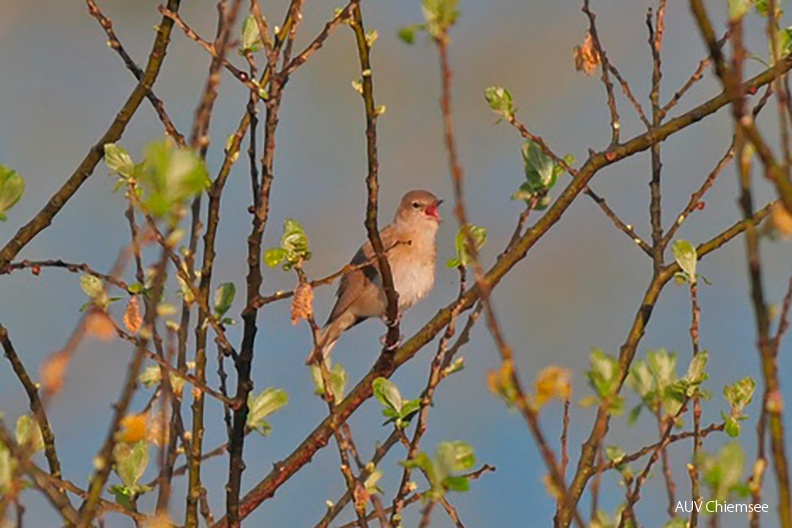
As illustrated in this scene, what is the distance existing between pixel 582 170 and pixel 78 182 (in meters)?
1.22

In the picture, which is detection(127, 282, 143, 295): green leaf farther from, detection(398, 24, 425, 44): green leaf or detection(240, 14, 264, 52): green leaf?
detection(398, 24, 425, 44): green leaf

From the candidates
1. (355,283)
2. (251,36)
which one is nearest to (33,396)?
(251,36)

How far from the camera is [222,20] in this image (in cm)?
256

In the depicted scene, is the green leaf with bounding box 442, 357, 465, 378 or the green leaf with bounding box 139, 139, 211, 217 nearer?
the green leaf with bounding box 139, 139, 211, 217

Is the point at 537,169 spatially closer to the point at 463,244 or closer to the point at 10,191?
the point at 463,244

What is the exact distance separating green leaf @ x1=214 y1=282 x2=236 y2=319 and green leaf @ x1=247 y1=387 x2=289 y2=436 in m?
0.19

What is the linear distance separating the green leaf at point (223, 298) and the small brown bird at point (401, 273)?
2986mm

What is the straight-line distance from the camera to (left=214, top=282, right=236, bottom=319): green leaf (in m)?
2.89

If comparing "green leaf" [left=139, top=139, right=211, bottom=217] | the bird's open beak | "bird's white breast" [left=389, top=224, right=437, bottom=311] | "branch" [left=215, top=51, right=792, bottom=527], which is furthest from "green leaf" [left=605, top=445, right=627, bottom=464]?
the bird's open beak

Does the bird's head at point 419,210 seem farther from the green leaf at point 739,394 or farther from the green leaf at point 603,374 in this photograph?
the green leaf at point 603,374

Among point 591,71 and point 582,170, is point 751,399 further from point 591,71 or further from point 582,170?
point 591,71

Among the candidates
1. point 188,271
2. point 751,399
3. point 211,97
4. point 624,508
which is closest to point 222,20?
point 188,271

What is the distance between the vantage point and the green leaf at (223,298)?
114 inches

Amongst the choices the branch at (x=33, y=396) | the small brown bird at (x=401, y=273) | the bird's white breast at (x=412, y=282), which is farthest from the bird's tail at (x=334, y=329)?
the branch at (x=33, y=396)
